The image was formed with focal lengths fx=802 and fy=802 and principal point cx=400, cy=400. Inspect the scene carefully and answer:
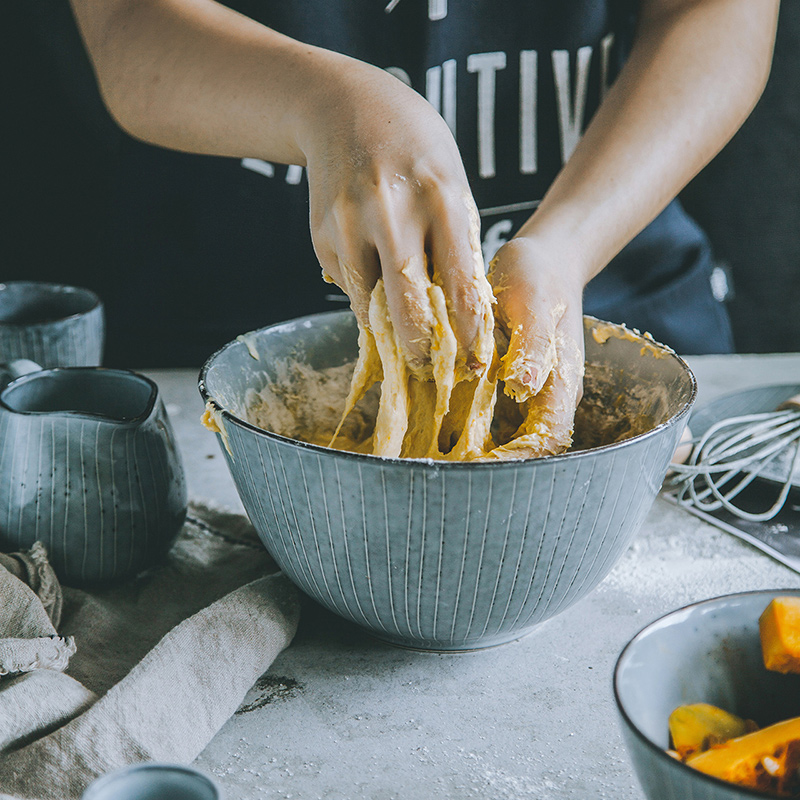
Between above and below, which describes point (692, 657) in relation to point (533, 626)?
above

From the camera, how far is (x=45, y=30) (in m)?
1.35

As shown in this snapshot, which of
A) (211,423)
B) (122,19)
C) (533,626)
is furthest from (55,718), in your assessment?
(122,19)

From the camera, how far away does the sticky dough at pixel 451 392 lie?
60 centimetres

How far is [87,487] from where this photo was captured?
2.22 feet

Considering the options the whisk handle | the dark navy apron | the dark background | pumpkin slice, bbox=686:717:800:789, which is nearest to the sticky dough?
pumpkin slice, bbox=686:717:800:789

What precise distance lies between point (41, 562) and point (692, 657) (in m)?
0.50

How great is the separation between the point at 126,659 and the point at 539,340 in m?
0.42

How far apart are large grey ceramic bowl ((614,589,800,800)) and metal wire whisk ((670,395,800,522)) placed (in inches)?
13.3

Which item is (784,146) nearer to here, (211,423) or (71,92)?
(71,92)

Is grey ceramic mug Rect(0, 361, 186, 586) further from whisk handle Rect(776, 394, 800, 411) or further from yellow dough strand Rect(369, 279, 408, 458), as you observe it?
whisk handle Rect(776, 394, 800, 411)

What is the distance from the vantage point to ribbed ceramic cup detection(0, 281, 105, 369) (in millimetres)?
988

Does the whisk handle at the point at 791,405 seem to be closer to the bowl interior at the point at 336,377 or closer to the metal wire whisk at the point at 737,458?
the metal wire whisk at the point at 737,458

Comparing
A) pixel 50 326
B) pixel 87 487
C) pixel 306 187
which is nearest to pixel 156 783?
pixel 87 487

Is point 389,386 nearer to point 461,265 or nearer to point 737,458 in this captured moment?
point 461,265
